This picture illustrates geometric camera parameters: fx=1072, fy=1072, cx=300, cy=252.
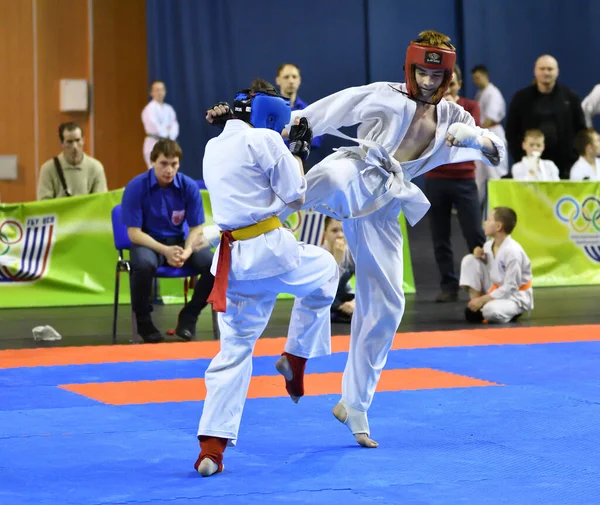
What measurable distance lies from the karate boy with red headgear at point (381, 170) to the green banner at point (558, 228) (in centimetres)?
552

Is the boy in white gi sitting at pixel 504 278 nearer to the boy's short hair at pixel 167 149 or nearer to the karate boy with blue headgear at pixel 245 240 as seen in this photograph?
the boy's short hair at pixel 167 149

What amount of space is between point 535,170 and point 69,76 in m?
7.16

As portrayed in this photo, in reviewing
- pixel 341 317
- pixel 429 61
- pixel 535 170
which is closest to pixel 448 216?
pixel 535 170

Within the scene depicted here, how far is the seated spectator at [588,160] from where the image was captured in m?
10.4

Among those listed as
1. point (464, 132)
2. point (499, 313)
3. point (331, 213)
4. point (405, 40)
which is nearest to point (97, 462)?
point (331, 213)

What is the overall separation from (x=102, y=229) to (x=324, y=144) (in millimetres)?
6655

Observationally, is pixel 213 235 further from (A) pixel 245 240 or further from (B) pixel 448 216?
(B) pixel 448 216

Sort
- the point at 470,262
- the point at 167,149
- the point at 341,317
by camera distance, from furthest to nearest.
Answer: the point at 470,262, the point at 341,317, the point at 167,149

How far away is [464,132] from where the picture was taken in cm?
419

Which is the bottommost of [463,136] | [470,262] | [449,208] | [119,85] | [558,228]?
[470,262]

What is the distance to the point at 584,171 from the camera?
10.4 m

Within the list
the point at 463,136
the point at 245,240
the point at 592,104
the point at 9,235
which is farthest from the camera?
the point at 592,104

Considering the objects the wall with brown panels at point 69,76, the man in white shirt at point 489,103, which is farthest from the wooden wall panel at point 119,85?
the man in white shirt at point 489,103

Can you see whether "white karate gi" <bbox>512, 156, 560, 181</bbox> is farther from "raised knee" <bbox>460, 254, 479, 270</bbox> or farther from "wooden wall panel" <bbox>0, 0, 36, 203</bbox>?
"wooden wall panel" <bbox>0, 0, 36, 203</bbox>
